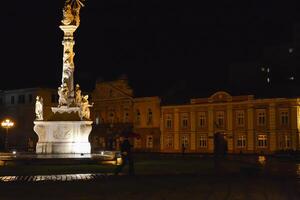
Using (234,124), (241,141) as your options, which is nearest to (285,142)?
(241,141)

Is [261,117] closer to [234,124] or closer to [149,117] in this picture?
[234,124]

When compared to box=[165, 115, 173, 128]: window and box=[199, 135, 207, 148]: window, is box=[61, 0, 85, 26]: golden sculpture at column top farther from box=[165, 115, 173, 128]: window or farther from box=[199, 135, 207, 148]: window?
box=[165, 115, 173, 128]: window

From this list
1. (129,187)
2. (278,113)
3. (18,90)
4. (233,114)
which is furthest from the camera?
(18,90)

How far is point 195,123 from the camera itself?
67.7m

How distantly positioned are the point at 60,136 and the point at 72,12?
863cm

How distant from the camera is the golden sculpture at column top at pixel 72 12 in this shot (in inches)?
1409

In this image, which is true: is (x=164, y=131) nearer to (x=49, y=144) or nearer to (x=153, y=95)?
(x=153, y=95)

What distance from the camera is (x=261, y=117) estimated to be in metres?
62.3

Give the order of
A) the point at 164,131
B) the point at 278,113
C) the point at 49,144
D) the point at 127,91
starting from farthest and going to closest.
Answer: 1. the point at 127,91
2. the point at 164,131
3. the point at 278,113
4. the point at 49,144

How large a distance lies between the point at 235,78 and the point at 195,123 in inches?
424

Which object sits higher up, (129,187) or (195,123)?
(195,123)

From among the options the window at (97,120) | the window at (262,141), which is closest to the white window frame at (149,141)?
the window at (97,120)

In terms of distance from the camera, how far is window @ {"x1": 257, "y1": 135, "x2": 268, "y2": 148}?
6156 centimetres

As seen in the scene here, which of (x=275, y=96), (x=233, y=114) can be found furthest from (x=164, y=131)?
(x=275, y=96)
